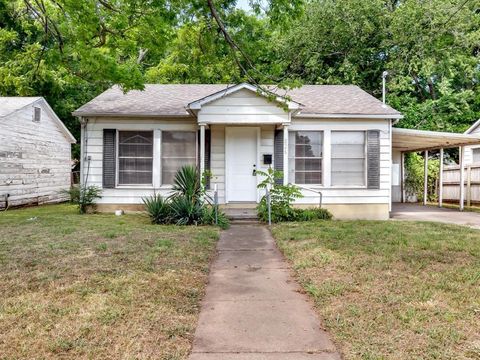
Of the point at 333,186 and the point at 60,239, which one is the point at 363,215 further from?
the point at 60,239

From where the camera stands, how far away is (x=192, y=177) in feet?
30.1

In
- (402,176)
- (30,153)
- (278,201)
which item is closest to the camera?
(278,201)

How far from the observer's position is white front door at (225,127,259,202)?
34.6 ft

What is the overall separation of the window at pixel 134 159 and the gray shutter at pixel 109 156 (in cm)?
23

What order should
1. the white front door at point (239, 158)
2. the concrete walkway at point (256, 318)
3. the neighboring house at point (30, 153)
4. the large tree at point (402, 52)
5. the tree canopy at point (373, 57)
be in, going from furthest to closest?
the large tree at point (402, 52)
the tree canopy at point (373, 57)
the neighboring house at point (30, 153)
the white front door at point (239, 158)
the concrete walkway at point (256, 318)

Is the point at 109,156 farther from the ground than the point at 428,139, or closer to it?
closer to it

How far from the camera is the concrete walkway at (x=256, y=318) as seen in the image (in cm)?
280

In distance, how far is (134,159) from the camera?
10516mm

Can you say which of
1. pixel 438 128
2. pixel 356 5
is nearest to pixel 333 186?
pixel 438 128

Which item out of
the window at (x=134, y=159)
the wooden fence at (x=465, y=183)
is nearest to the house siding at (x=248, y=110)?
the window at (x=134, y=159)

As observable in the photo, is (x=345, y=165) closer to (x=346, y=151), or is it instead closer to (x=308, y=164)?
(x=346, y=151)

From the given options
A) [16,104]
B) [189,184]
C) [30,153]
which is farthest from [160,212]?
[16,104]

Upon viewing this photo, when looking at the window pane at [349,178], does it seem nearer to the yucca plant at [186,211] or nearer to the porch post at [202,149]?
the porch post at [202,149]

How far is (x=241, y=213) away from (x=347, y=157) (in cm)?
347
